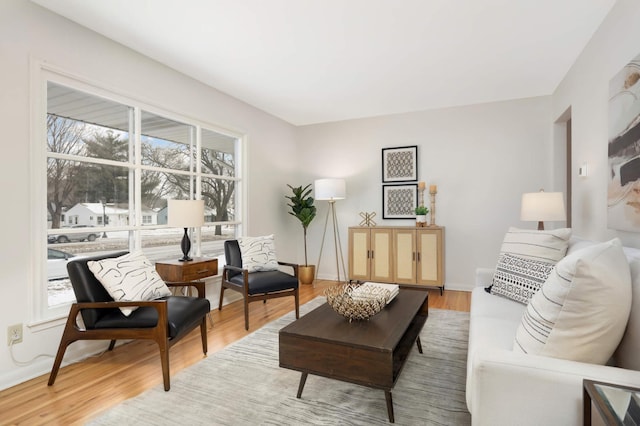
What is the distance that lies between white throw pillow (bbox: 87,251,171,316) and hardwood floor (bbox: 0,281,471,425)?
464 mm

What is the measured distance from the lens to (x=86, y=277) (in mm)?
2305

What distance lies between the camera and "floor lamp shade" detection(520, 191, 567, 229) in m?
3.11

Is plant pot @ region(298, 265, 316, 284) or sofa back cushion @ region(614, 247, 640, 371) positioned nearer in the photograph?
sofa back cushion @ region(614, 247, 640, 371)

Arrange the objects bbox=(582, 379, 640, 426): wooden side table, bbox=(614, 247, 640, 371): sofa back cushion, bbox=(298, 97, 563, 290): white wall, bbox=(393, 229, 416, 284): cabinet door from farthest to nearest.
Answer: bbox=(393, 229, 416, 284): cabinet door
bbox=(298, 97, 563, 290): white wall
bbox=(614, 247, 640, 371): sofa back cushion
bbox=(582, 379, 640, 426): wooden side table

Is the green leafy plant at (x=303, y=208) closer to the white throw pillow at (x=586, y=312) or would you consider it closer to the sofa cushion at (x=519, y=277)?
the sofa cushion at (x=519, y=277)

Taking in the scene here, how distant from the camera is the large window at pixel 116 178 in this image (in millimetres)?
2619

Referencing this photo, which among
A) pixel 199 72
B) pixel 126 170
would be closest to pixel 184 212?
pixel 126 170

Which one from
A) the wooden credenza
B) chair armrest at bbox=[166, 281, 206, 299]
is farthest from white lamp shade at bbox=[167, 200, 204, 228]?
the wooden credenza

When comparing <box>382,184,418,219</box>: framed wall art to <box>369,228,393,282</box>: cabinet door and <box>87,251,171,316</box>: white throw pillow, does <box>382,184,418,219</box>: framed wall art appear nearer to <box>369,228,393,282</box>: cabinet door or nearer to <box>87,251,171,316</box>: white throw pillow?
<box>369,228,393,282</box>: cabinet door

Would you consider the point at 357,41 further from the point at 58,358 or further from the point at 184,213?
the point at 58,358

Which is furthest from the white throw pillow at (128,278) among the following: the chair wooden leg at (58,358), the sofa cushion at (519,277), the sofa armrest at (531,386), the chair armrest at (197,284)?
the sofa cushion at (519,277)

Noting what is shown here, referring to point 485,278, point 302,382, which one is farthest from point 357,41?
point 302,382

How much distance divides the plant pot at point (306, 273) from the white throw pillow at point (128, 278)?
279cm

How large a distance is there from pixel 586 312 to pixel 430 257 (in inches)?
133
